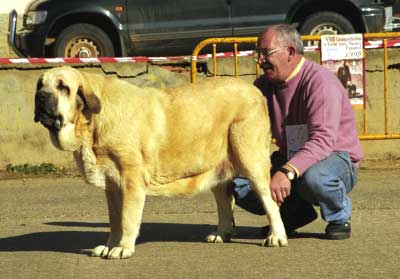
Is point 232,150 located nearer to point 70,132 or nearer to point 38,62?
point 70,132

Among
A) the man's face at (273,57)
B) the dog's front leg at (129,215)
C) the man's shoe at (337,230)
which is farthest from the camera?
the man's shoe at (337,230)

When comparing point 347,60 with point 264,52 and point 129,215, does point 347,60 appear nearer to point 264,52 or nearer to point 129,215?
point 264,52

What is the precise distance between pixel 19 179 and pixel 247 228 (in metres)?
3.83

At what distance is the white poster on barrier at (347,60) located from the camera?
1058 centimetres

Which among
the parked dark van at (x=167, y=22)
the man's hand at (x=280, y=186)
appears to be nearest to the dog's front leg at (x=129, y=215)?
the man's hand at (x=280, y=186)

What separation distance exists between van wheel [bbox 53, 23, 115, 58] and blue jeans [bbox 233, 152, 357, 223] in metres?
6.44

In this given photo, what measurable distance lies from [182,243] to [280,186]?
882 mm

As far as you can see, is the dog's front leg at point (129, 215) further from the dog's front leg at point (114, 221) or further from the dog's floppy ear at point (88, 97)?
the dog's floppy ear at point (88, 97)

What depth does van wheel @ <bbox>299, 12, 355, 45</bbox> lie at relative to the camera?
12750 mm

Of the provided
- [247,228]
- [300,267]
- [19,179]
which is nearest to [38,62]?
[19,179]

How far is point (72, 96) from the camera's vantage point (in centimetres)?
575

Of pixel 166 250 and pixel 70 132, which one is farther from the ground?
pixel 70 132

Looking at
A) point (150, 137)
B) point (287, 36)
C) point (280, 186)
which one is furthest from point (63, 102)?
point (287, 36)

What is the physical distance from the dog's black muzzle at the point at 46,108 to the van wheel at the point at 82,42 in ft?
22.9
